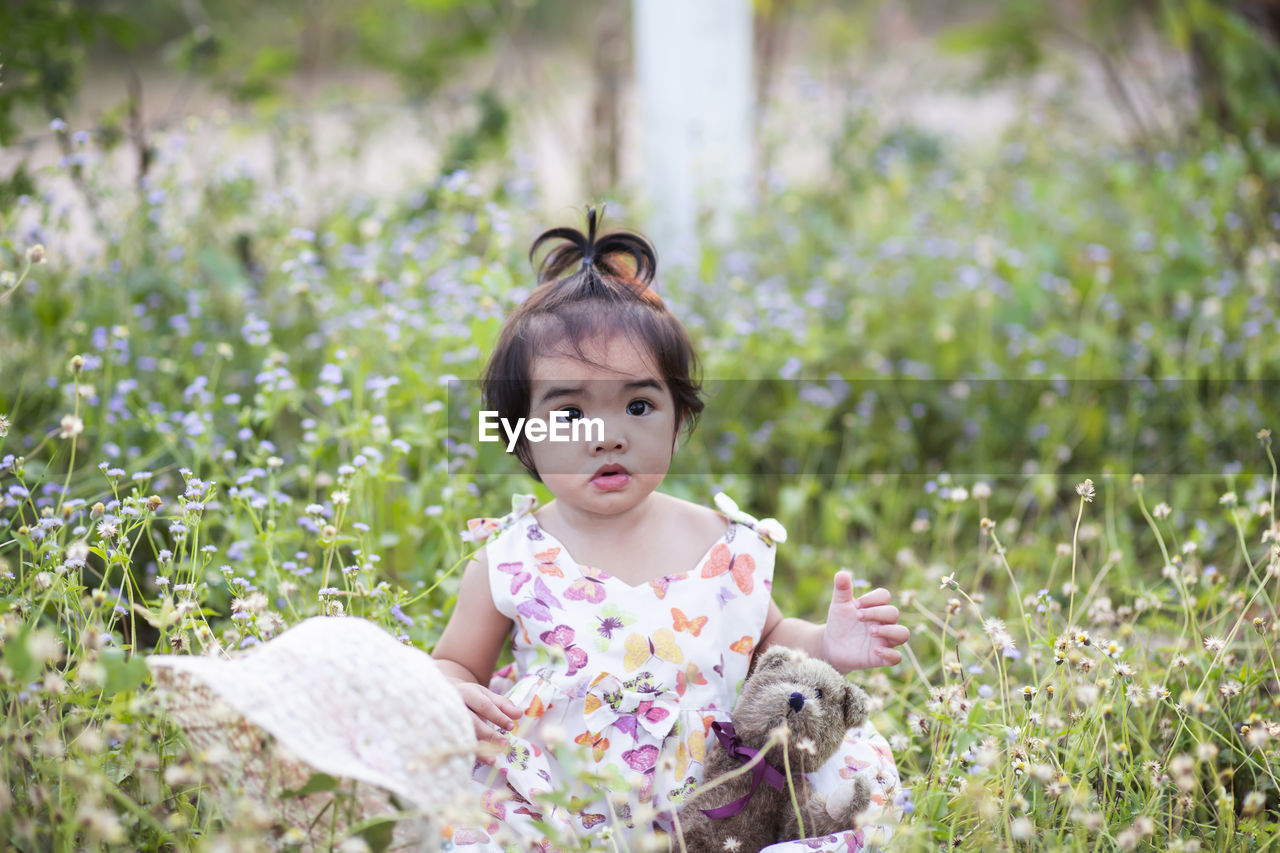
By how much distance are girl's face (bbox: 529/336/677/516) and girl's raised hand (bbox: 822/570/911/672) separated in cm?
39

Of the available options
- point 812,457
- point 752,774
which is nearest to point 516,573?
point 752,774

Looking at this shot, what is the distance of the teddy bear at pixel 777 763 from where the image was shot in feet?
5.68

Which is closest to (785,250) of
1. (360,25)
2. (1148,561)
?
(1148,561)

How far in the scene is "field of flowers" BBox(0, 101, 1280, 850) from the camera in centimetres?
172

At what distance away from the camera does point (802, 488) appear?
2988 mm

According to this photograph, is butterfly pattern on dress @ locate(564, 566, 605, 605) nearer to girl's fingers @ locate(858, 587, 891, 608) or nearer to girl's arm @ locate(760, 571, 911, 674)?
girl's arm @ locate(760, 571, 911, 674)

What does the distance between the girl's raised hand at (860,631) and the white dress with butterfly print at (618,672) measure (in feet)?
0.45

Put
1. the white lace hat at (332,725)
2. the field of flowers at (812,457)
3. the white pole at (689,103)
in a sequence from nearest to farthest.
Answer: the white lace hat at (332,725)
the field of flowers at (812,457)
the white pole at (689,103)

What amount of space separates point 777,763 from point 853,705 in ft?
0.51

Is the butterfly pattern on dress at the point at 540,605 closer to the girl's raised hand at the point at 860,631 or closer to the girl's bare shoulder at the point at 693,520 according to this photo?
the girl's bare shoulder at the point at 693,520

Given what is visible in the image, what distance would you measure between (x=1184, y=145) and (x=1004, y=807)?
4410 millimetres

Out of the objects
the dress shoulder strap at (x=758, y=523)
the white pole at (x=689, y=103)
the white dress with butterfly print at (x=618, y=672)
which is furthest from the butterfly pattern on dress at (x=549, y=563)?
the white pole at (x=689, y=103)

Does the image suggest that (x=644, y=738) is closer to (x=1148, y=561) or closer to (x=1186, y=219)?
(x=1148, y=561)

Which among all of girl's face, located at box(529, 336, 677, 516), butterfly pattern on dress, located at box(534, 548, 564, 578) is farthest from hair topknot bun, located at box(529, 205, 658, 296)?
butterfly pattern on dress, located at box(534, 548, 564, 578)
